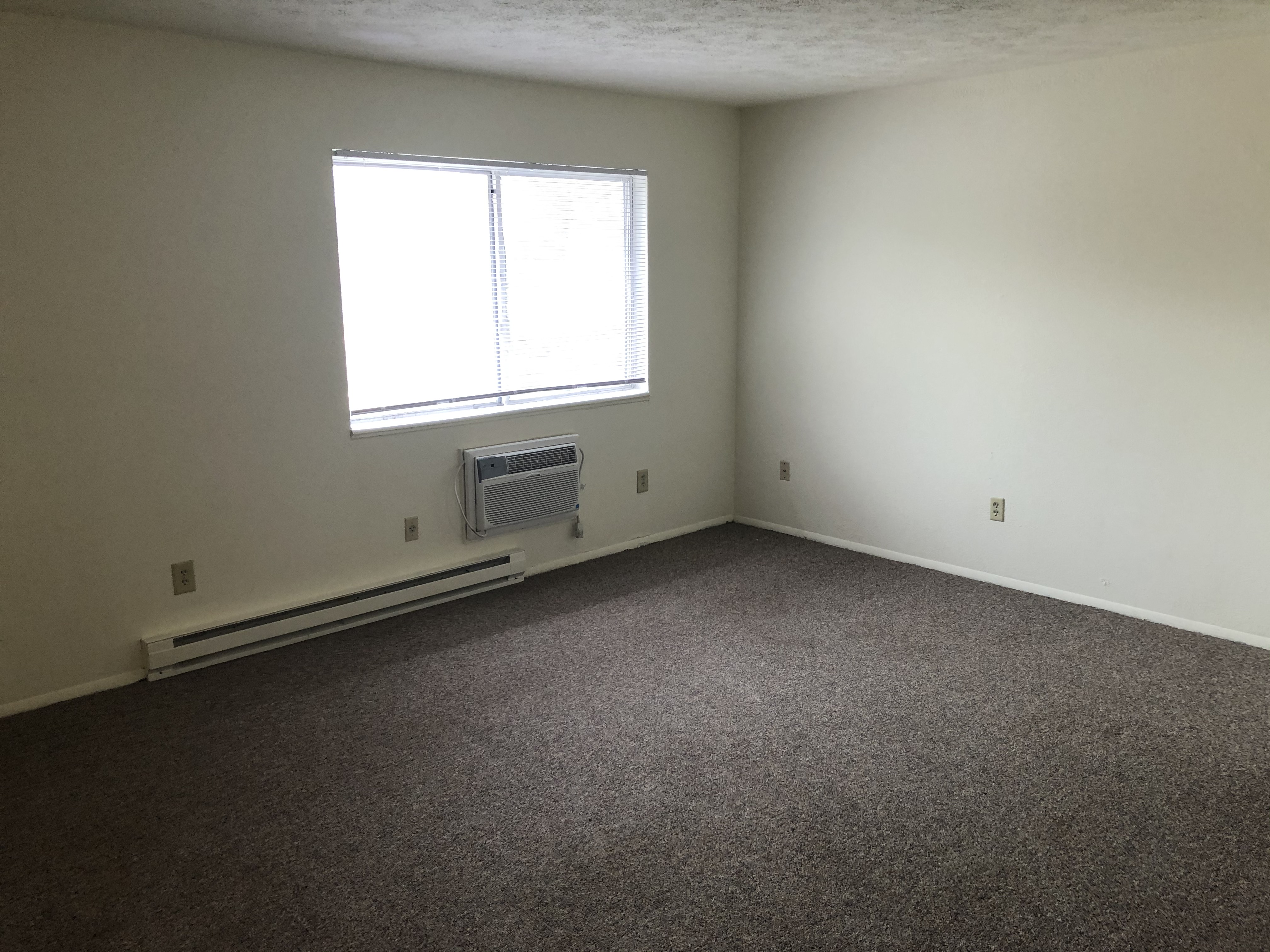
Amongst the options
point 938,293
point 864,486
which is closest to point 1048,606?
point 864,486

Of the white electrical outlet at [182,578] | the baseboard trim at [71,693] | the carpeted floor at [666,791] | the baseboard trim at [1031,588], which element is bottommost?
the carpeted floor at [666,791]

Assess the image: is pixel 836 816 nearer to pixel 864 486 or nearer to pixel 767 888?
pixel 767 888

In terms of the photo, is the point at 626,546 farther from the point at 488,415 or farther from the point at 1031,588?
the point at 1031,588

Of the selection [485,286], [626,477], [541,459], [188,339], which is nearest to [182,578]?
[188,339]

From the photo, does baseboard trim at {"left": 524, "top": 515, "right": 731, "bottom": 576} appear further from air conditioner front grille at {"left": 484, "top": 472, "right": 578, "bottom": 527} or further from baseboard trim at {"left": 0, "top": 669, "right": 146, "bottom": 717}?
baseboard trim at {"left": 0, "top": 669, "right": 146, "bottom": 717}

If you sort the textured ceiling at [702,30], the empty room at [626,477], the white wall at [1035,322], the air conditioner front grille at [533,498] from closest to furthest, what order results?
the empty room at [626,477] → the textured ceiling at [702,30] → the white wall at [1035,322] → the air conditioner front grille at [533,498]

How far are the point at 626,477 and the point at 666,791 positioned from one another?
8.06ft

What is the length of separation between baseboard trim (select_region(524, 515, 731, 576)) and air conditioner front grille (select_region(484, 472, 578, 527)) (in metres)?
0.28

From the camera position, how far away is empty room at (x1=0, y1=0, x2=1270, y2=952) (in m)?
2.38

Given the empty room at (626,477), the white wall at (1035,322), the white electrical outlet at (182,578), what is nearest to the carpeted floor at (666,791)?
the empty room at (626,477)

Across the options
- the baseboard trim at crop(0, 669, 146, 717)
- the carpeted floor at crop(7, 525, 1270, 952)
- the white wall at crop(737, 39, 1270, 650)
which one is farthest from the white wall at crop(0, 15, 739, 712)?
the white wall at crop(737, 39, 1270, 650)

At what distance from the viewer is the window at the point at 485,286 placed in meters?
3.91

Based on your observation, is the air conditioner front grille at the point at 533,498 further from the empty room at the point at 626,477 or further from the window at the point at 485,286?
the window at the point at 485,286

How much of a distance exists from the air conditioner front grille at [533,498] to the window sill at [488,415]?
224 mm
